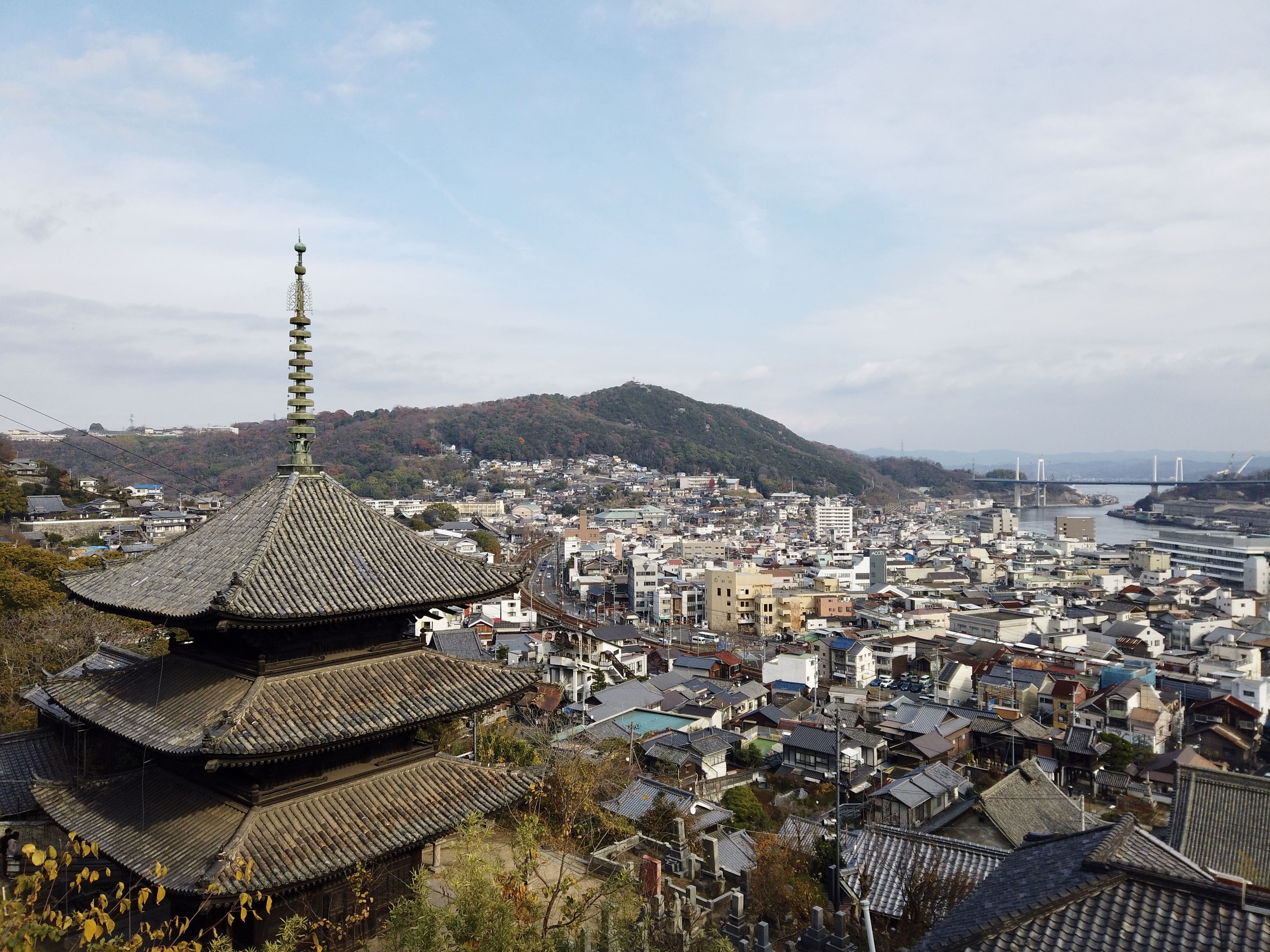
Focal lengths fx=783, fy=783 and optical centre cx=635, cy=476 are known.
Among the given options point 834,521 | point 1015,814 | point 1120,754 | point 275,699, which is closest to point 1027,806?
point 1015,814

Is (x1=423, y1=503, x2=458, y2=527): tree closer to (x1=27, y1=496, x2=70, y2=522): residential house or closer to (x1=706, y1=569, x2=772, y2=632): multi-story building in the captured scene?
(x1=706, y1=569, x2=772, y2=632): multi-story building

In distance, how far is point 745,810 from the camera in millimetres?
26625

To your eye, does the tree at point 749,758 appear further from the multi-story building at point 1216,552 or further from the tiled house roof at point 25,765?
the multi-story building at point 1216,552

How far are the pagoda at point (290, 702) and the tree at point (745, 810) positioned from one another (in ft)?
56.7

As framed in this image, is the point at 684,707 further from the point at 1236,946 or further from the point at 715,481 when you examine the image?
the point at 715,481

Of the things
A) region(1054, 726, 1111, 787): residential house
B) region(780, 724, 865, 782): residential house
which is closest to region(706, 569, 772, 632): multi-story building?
region(780, 724, 865, 782): residential house

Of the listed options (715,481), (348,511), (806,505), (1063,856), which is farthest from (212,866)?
(715,481)

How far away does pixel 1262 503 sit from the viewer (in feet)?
461

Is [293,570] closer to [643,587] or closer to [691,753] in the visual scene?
[691,753]

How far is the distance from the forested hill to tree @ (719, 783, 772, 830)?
9323 cm

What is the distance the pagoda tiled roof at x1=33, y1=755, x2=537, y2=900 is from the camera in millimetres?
8500

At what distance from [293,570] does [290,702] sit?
1574mm

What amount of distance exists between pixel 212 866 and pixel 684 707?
33.3 m

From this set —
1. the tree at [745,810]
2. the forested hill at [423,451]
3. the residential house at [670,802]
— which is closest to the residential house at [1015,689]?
the tree at [745,810]
